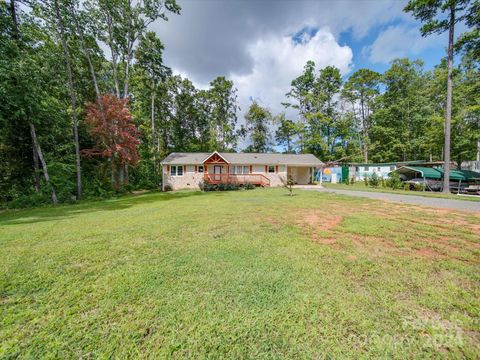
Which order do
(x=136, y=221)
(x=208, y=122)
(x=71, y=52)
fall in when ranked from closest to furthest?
1. (x=136, y=221)
2. (x=71, y=52)
3. (x=208, y=122)

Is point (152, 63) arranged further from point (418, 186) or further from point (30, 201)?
point (418, 186)

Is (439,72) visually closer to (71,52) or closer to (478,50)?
(478,50)

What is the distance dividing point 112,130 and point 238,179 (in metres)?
12.0

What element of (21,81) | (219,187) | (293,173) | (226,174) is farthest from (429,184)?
(21,81)

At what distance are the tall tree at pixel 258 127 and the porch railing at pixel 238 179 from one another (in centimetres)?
1645

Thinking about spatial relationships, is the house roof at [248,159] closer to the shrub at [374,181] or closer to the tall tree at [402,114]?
the shrub at [374,181]

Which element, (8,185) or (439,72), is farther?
(439,72)

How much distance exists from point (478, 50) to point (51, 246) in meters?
27.9

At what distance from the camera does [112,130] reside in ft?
52.3

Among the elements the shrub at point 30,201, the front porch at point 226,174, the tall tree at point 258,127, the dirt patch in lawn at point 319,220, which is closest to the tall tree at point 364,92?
the tall tree at point 258,127

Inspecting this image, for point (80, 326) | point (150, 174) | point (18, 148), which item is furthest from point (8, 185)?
point (80, 326)

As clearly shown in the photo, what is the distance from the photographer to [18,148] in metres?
13.5

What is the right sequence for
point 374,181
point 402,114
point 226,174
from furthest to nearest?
point 402,114
point 226,174
point 374,181

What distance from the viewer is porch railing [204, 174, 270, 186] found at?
771 inches
